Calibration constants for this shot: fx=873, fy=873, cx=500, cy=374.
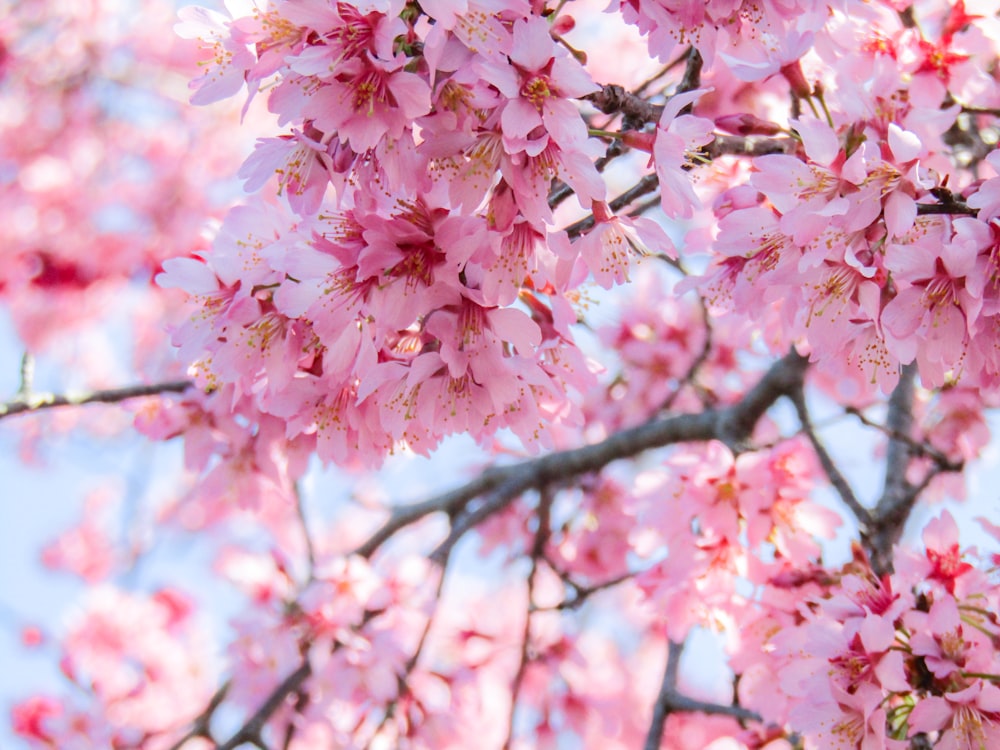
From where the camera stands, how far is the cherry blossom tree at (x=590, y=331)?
120cm

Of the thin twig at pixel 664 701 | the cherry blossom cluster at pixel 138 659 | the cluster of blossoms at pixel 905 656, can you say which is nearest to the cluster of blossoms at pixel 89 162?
the cherry blossom cluster at pixel 138 659

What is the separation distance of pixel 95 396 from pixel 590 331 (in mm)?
1228

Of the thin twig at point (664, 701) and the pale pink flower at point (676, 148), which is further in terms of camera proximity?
the thin twig at point (664, 701)

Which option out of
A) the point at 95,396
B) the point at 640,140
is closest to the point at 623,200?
the point at 640,140

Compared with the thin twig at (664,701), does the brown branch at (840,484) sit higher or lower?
higher

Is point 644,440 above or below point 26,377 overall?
below

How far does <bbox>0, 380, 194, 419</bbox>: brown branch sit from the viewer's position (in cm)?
196

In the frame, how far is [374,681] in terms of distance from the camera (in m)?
2.41

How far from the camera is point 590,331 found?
2309 mm

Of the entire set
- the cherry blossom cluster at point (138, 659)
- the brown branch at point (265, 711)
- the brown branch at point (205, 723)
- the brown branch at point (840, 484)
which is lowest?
the cherry blossom cluster at point (138, 659)

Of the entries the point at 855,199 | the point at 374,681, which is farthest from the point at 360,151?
the point at 374,681

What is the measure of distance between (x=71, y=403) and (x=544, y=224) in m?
1.32

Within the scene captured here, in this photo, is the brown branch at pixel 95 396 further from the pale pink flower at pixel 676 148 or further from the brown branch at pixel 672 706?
the brown branch at pixel 672 706

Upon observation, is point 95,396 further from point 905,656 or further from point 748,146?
point 905,656
